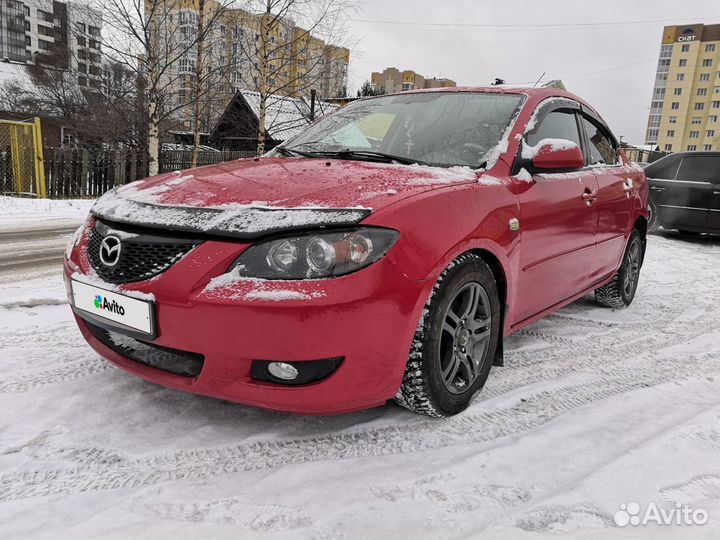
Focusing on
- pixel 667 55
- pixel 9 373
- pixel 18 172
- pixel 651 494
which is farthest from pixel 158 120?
pixel 667 55

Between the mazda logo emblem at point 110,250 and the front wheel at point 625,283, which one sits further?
the front wheel at point 625,283

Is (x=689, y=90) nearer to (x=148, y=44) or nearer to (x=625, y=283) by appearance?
(x=148, y=44)

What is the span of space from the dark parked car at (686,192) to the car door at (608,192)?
550 centimetres

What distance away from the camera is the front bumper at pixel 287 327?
70.2 inches

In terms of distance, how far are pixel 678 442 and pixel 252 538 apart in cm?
178

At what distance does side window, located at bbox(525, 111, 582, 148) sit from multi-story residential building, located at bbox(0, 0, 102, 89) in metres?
11.5

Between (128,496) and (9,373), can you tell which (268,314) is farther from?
(9,373)

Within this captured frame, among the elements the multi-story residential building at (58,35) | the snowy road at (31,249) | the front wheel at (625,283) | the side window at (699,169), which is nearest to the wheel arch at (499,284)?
the front wheel at (625,283)

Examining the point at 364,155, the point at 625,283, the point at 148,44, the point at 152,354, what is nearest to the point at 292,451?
the point at 152,354

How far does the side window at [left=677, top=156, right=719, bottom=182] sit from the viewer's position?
877cm

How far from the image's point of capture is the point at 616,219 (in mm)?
3918

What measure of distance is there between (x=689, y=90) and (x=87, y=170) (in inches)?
3764

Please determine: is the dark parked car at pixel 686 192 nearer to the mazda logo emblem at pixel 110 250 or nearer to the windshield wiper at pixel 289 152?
the windshield wiper at pixel 289 152

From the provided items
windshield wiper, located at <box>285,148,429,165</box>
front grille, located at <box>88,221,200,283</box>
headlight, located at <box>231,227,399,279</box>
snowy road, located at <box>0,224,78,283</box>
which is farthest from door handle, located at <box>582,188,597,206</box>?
snowy road, located at <box>0,224,78,283</box>
